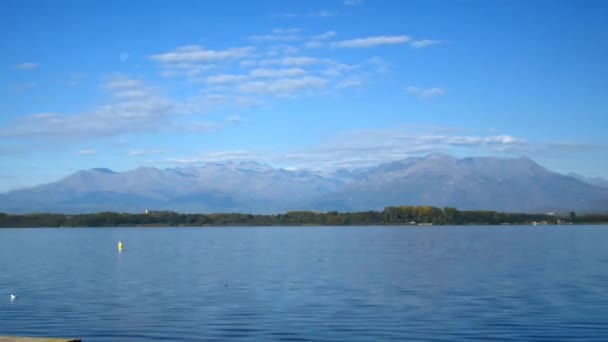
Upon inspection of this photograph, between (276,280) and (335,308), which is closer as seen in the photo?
(335,308)

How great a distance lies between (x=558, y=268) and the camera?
57.6 metres

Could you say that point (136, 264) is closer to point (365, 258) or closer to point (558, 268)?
point (365, 258)

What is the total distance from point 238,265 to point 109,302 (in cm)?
2584

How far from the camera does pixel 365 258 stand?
72250 mm

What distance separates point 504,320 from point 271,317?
32.9 ft

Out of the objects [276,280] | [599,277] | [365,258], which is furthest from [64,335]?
[365,258]

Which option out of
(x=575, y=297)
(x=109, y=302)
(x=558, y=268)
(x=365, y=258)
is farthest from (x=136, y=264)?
(x=575, y=297)

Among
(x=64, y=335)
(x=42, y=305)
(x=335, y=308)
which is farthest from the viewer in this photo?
(x=42, y=305)

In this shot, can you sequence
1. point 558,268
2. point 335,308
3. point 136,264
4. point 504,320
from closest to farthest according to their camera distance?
point 504,320
point 335,308
point 558,268
point 136,264

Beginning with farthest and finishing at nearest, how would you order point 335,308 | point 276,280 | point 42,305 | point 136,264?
point 136,264 < point 276,280 < point 42,305 < point 335,308

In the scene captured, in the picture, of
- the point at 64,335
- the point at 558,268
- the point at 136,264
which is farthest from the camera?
the point at 136,264

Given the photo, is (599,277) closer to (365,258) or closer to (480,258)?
(480,258)

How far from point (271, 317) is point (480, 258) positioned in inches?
1632

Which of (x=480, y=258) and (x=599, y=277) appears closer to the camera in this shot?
(x=599, y=277)
